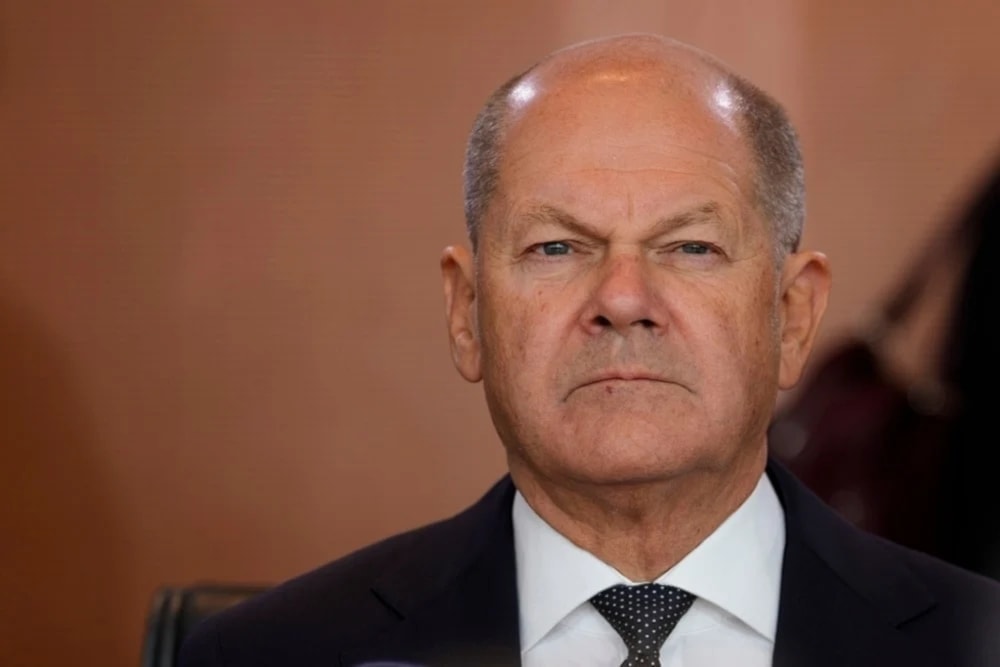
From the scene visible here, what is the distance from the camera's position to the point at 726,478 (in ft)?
7.47

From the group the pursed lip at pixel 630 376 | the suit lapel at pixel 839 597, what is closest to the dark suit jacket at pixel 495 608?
the suit lapel at pixel 839 597

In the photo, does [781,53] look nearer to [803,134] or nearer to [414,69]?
[803,134]

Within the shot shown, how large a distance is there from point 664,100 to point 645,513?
0.44 meters

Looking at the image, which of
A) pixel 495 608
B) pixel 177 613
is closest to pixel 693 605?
pixel 495 608

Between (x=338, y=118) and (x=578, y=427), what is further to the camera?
(x=338, y=118)

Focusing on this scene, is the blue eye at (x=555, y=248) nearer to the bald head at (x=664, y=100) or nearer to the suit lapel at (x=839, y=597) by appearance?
the bald head at (x=664, y=100)

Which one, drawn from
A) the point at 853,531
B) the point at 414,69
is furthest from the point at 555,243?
the point at 414,69

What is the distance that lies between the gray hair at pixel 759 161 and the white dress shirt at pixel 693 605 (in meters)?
0.31

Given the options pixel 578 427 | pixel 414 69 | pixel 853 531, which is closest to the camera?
pixel 578 427

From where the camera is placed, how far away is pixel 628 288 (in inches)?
84.4

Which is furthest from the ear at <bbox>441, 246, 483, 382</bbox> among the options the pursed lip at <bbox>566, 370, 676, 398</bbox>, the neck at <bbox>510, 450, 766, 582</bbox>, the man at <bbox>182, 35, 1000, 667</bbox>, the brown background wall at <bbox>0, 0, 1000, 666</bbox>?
the brown background wall at <bbox>0, 0, 1000, 666</bbox>

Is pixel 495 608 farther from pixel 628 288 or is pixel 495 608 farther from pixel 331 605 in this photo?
pixel 628 288

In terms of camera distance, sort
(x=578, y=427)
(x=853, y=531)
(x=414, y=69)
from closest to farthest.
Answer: (x=578, y=427), (x=853, y=531), (x=414, y=69)

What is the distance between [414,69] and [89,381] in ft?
2.86
